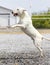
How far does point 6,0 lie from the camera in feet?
104

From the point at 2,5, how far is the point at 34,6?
674cm

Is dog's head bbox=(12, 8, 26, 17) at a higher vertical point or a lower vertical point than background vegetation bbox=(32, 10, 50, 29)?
higher

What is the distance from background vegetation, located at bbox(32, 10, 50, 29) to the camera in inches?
1113

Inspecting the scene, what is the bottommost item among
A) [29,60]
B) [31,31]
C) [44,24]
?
[44,24]

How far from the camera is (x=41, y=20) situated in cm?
2861

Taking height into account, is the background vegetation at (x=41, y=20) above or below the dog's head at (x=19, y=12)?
below

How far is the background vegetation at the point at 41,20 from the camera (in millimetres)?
28280

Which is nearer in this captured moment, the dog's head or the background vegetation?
the dog's head

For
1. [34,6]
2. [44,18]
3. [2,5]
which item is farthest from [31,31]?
[2,5]

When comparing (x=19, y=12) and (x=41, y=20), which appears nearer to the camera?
(x=19, y=12)

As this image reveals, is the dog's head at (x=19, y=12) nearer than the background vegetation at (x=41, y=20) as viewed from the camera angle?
Yes

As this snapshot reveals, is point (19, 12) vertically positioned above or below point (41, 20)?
above

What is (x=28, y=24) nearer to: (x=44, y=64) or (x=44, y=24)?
(x=44, y=64)

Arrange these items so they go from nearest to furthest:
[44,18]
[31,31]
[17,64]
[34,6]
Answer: [17,64] → [31,31] → [44,18] → [34,6]
